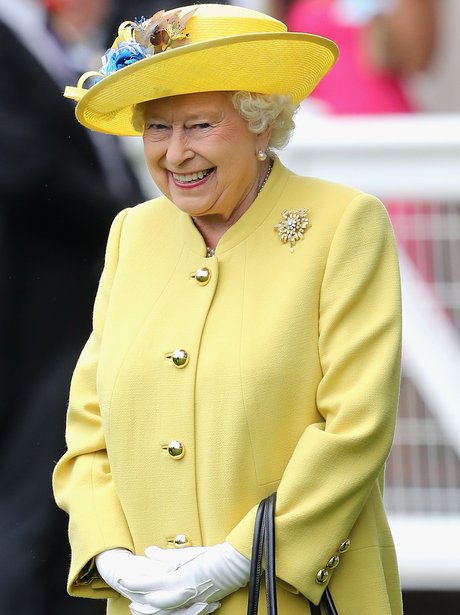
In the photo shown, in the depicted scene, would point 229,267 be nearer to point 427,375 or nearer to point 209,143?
point 209,143

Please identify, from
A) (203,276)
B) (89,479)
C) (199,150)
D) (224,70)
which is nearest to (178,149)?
(199,150)

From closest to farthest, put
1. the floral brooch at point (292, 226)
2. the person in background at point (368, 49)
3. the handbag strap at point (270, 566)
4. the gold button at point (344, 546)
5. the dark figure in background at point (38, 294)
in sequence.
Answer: the handbag strap at point (270, 566) → the gold button at point (344, 546) → the floral brooch at point (292, 226) → the dark figure in background at point (38, 294) → the person in background at point (368, 49)

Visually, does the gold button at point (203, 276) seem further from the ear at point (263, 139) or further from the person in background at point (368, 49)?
the person in background at point (368, 49)

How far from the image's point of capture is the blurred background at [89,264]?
4.66 m

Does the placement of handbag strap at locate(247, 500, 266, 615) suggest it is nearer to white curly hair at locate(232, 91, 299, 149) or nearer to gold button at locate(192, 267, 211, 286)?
gold button at locate(192, 267, 211, 286)

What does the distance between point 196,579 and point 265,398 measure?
1.27 ft

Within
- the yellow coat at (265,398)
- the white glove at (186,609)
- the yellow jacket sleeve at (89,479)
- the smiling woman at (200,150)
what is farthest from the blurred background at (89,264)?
the smiling woman at (200,150)

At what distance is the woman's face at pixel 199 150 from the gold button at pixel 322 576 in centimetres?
78

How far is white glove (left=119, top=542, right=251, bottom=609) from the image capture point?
9.40ft

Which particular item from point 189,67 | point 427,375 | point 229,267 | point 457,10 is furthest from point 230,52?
point 457,10

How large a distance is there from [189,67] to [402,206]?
2559mm

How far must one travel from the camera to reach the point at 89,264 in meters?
4.83

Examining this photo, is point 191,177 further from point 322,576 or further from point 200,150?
point 322,576

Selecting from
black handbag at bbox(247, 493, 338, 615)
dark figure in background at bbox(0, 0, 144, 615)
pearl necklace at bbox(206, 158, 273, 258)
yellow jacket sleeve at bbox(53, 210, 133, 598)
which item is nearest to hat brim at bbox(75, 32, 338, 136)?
pearl necklace at bbox(206, 158, 273, 258)
